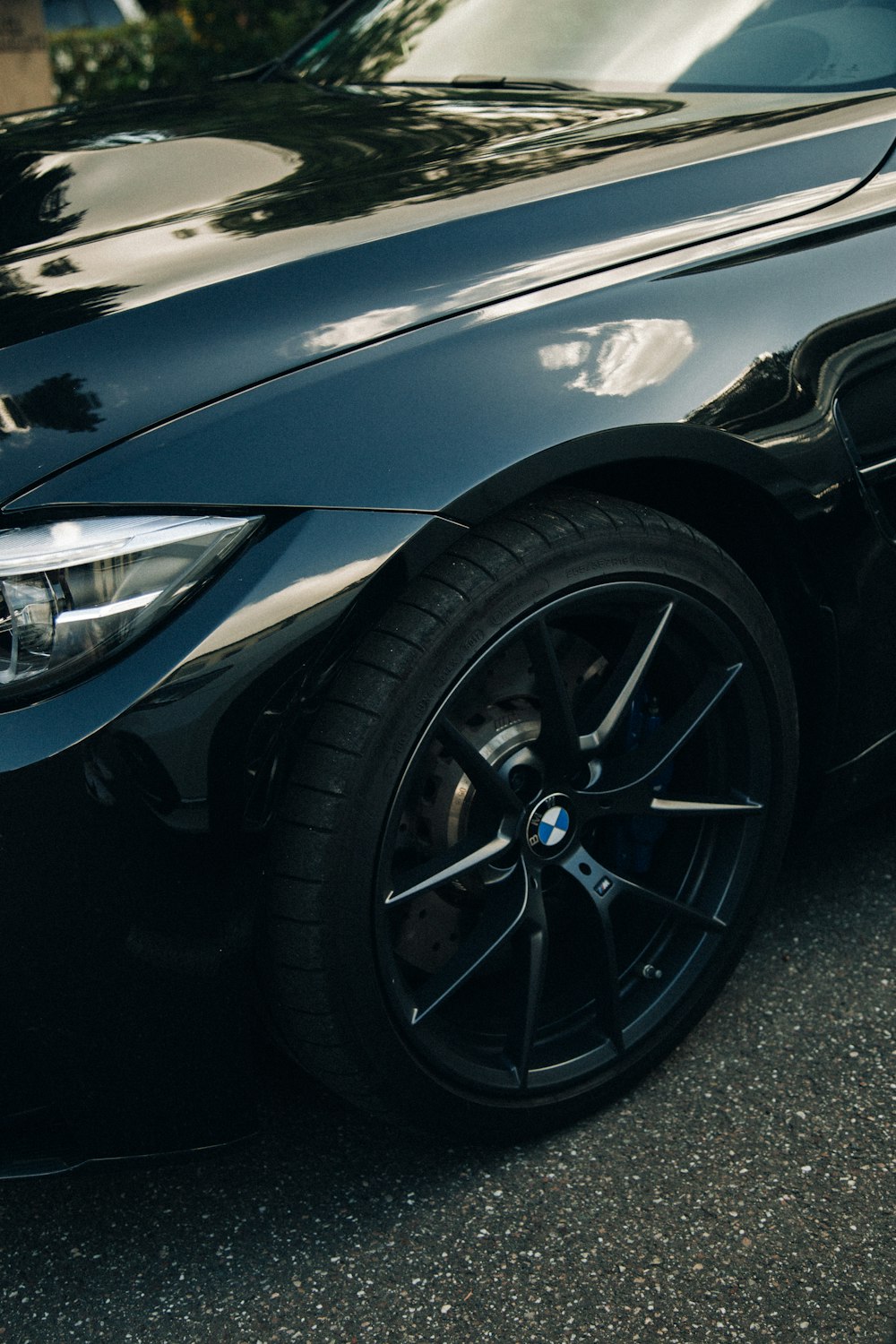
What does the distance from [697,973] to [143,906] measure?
34.4 inches

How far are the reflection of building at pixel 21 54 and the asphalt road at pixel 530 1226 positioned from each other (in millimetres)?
4973

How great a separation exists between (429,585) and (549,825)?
387 mm

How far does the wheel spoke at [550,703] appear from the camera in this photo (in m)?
1.59

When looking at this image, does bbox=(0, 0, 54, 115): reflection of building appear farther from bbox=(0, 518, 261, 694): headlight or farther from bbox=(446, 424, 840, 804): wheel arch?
bbox=(0, 518, 261, 694): headlight

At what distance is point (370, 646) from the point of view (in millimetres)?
1469

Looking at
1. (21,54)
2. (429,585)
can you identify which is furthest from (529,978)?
(21,54)

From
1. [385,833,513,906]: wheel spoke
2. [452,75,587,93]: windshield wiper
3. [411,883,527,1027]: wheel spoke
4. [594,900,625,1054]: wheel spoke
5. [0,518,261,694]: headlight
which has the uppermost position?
[452,75,587,93]: windshield wiper

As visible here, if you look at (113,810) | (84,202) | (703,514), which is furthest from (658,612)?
(84,202)

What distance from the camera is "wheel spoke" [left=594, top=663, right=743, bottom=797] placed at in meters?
1.76

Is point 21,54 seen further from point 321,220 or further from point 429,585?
point 429,585

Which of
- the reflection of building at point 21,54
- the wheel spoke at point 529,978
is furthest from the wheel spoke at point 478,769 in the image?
the reflection of building at point 21,54

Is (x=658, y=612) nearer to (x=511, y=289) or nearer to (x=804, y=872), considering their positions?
(x=511, y=289)

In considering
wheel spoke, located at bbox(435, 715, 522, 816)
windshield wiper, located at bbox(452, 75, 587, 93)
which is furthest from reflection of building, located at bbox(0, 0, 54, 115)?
wheel spoke, located at bbox(435, 715, 522, 816)

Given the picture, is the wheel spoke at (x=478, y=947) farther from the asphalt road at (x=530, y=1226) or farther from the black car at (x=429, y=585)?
the asphalt road at (x=530, y=1226)
